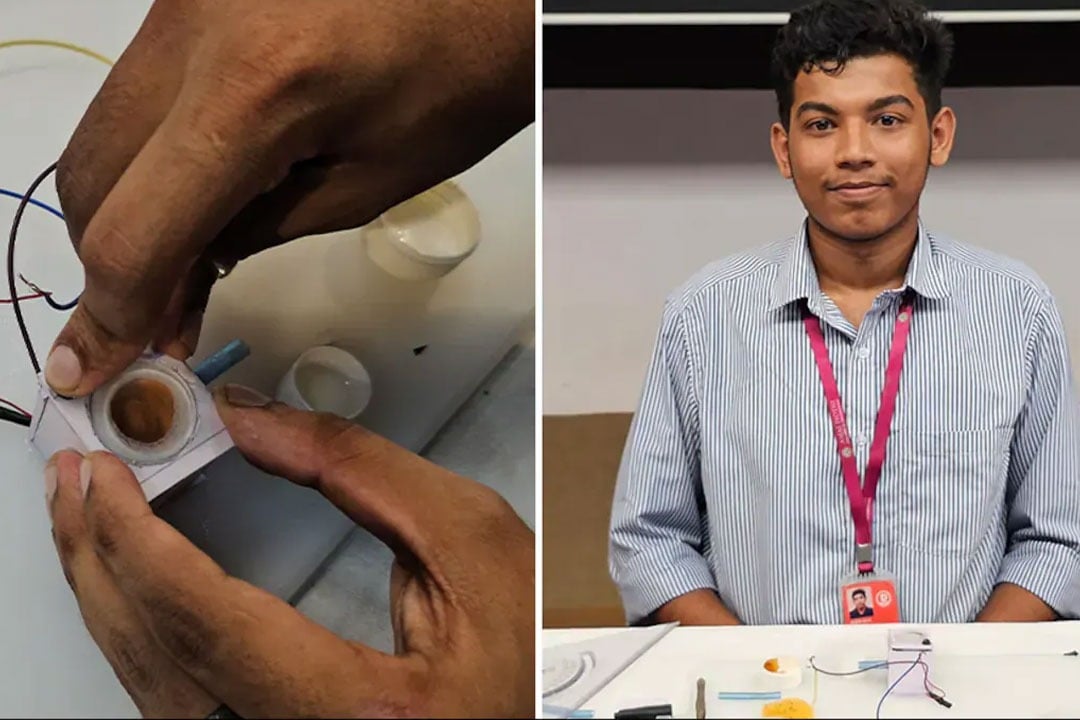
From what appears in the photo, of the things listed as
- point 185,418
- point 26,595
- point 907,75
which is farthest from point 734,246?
point 26,595

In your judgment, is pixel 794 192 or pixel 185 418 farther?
pixel 794 192

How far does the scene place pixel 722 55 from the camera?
86cm

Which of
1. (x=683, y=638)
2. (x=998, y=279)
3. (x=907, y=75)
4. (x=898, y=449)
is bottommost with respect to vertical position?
(x=683, y=638)

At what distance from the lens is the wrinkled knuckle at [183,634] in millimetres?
651

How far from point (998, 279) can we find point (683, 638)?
396 millimetres

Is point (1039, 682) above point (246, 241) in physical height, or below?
below

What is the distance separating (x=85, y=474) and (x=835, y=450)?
57cm

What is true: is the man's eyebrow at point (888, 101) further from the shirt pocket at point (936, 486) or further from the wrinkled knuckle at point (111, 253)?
the wrinkled knuckle at point (111, 253)

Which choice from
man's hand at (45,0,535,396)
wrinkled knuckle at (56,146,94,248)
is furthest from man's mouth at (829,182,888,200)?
wrinkled knuckle at (56,146,94,248)

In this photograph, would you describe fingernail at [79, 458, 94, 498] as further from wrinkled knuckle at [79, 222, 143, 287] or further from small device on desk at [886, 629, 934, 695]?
small device on desk at [886, 629, 934, 695]

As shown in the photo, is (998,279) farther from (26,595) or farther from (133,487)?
(26,595)

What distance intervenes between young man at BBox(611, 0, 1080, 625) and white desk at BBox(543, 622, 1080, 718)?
0.02 metres

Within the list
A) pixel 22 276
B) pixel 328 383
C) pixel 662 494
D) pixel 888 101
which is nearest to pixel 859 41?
pixel 888 101

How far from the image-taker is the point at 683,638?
830 mm
